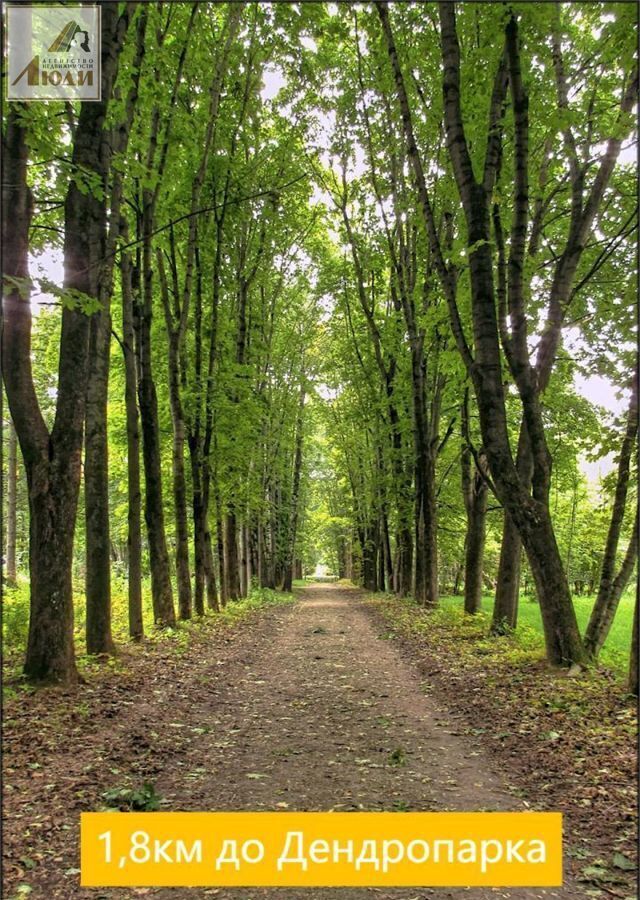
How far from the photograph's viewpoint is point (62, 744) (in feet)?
16.5

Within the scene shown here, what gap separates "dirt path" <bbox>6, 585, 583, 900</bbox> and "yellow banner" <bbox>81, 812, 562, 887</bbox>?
0.24 ft

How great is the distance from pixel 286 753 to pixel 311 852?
2.11 m

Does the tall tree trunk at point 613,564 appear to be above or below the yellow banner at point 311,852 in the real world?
above

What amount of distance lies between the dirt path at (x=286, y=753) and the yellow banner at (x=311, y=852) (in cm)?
7

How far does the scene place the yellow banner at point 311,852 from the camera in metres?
3.08

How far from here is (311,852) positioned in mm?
3250

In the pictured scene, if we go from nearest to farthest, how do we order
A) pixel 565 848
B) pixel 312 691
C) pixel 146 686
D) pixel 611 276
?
pixel 565 848 → pixel 146 686 → pixel 312 691 → pixel 611 276

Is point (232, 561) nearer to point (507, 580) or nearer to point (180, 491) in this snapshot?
point (180, 491)

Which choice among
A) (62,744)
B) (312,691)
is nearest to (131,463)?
(312,691)

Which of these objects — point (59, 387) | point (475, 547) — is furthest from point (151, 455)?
point (475, 547)

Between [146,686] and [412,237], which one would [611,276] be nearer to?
[412,237]

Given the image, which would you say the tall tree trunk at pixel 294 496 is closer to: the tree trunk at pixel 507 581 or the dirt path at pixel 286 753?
the tree trunk at pixel 507 581

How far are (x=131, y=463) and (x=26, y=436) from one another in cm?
434

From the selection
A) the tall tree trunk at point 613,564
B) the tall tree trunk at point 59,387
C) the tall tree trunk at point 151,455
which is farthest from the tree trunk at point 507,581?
the tall tree trunk at point 59,387
